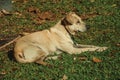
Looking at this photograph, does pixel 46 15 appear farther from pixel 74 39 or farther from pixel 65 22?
pixel 65 22

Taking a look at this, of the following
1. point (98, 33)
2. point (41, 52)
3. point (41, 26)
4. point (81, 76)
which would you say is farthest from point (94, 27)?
point (81, 76)

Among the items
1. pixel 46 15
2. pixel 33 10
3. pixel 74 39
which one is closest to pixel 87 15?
pixel 46 15

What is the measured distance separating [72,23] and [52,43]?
0.71 meters

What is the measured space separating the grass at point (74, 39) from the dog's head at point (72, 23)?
61 cm

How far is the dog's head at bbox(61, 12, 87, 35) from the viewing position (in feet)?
26.9

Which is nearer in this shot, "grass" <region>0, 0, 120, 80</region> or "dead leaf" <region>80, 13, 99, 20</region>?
"grass" <region>0, 0, 120, 80</region>

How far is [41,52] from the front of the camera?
8172mm

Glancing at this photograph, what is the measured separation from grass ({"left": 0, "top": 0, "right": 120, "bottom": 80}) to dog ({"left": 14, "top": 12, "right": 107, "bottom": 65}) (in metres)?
0.18

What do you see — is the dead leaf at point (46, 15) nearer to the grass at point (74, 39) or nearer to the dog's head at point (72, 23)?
the grass at point (74, 39)

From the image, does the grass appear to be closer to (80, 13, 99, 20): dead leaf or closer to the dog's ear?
(80, 13, 99, 20): dead leaf

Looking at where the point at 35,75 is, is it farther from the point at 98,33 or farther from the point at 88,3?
the point at 88,3

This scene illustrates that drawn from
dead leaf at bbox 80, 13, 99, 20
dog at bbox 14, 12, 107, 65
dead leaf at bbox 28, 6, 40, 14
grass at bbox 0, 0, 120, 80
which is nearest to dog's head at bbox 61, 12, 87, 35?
dog at bbox 14, 12, 107, 65

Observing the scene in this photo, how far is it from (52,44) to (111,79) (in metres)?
2.08

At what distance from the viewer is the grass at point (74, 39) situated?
7.37 metres
